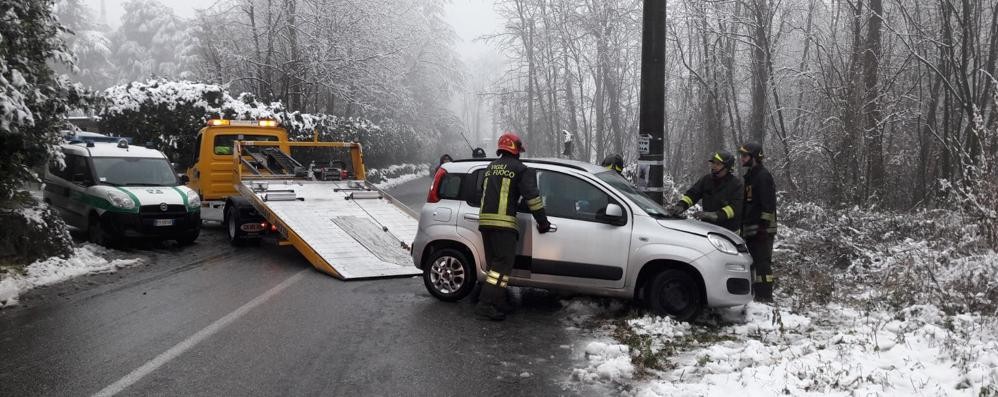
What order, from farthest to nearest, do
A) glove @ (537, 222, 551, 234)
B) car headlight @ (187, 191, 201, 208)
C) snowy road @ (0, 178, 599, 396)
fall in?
car headlight @ (187, 191, 201, 208) < glove @ (537, 222, 551, 234) < snowy road @ (0, 178, 599, 396)

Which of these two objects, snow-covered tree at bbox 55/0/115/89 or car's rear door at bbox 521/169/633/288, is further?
snow-covered tree at bbox 55/0/115/89

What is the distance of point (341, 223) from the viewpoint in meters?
10.4

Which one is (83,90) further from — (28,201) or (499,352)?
(499,352)

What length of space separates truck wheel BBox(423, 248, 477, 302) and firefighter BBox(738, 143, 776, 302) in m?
3.08

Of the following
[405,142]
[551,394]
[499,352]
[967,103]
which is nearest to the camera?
[551,394]

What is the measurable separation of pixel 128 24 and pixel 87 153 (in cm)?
5584

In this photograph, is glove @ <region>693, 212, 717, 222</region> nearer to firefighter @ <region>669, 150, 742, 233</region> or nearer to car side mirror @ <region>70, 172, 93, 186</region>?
firefighter @ <region>669, 150, 742, 233</region>

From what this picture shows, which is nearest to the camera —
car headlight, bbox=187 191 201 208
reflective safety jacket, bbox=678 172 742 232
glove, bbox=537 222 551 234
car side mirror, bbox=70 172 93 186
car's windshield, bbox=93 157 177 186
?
glove, bbox=537 222 551 234

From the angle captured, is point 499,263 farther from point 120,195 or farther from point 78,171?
point 78,171

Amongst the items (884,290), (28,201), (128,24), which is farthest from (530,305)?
(128,24)

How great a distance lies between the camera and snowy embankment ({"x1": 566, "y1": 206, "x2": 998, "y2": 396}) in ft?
15.4

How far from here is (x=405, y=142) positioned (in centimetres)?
4081

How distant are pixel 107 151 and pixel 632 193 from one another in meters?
9.49

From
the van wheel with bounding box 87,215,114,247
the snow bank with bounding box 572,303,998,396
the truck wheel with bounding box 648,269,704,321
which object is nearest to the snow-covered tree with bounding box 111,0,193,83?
the van wheel with bounding box 87,215,114,247
